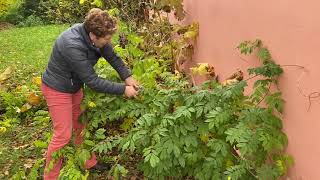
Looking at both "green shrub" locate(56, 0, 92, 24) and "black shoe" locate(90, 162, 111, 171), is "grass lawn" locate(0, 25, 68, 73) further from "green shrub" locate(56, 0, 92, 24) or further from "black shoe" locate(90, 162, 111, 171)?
"black shoe" locate(90, 162, 111, 171)

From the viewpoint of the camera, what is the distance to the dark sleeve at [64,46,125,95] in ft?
13.0

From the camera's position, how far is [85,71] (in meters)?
3.99

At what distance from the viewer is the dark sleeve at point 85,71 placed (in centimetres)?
395

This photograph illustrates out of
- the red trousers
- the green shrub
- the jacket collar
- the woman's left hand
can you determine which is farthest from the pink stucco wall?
the green shrub

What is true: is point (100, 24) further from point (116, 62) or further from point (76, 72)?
point (116, 62)

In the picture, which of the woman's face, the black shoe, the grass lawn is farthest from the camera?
the grass lawn

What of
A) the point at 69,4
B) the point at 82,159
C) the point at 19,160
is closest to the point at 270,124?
the point at 82,159

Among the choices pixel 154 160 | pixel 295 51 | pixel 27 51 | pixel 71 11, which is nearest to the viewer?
pixel 295 51

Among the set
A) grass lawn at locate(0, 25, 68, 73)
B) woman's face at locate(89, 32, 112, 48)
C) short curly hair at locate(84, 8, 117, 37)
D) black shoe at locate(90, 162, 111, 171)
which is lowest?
grass lawn at locate(0, 25, 68, 73)

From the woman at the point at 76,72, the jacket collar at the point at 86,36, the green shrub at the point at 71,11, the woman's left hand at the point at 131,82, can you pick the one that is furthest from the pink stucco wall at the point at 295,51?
the green shrub at the point at 71,11

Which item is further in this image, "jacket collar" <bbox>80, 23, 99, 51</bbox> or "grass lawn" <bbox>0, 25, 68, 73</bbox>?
"grass lawn" <bbox>0, 25, 68, 73</bbox>

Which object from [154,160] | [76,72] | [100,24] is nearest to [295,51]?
[154,160]

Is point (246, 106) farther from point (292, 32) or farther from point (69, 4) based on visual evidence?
point (69, 4)

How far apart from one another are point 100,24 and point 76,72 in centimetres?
49
